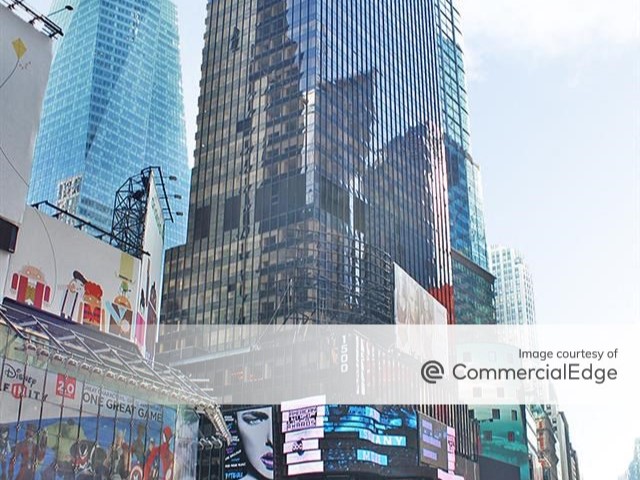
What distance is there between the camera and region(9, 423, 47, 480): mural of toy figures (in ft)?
87.0

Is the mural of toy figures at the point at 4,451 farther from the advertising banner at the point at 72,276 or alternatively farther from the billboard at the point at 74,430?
the advertising banner at the point at 72,276

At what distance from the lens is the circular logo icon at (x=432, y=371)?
9775 centimetres

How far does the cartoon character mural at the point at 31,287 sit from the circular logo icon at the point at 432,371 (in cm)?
6663

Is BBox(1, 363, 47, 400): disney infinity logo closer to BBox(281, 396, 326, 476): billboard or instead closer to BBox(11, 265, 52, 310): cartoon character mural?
BBox(11, 265, 52, 310): cartoon character mural

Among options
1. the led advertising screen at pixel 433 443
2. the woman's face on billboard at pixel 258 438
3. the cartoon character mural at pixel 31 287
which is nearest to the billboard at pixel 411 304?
the led advertising screen at pixel 433 443

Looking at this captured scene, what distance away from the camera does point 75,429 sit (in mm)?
29797

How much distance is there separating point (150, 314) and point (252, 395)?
34.5 meters

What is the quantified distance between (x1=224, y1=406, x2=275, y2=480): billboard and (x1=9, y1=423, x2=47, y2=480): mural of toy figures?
152 feet

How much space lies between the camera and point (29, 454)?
27.2m

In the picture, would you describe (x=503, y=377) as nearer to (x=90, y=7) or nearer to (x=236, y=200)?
(x=236, y=200)

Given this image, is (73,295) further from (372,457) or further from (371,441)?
(372,457)

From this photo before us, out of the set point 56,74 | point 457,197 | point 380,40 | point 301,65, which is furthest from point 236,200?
point 56,74

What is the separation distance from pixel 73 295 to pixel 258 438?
132 ft

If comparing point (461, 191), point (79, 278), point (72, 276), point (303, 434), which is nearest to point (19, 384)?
point (72, 276)
